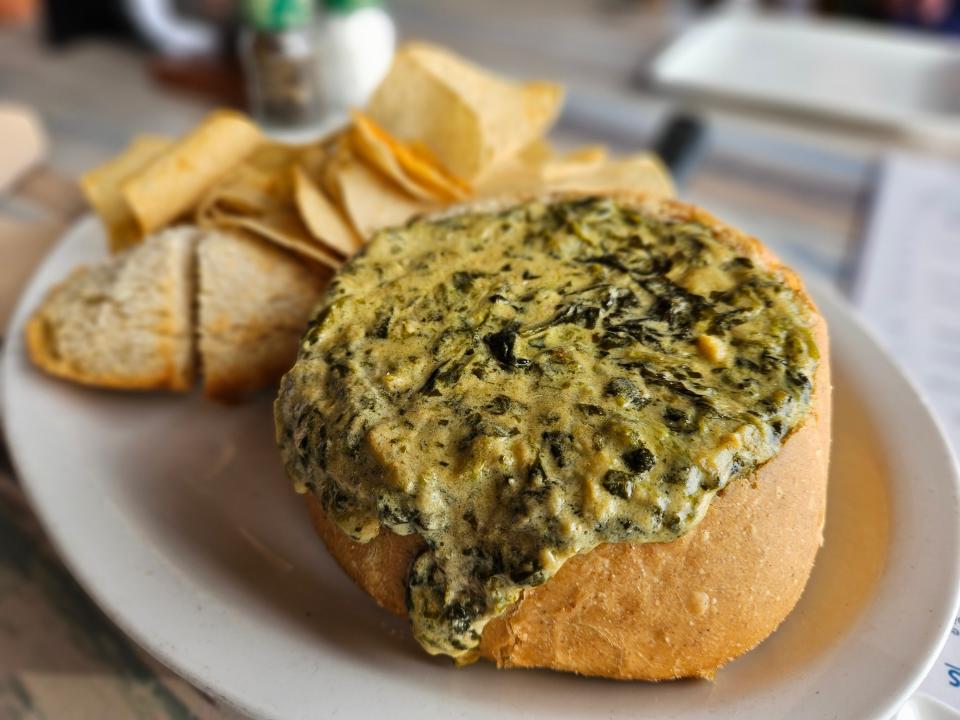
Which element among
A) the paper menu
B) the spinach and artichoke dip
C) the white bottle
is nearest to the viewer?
the spinach and artichoke dip

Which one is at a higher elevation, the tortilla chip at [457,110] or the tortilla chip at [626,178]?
the tortilla chip at [457,110]

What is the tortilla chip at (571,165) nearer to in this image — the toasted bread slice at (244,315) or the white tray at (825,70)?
the toasted bread slice at (244,315)

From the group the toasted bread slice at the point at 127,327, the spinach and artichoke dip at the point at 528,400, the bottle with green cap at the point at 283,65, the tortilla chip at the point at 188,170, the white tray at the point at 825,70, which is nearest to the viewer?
the spinach and artichoke dip at the point at 528,400

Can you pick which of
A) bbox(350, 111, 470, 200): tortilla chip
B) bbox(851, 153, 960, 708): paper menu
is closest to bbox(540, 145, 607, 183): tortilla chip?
bbox(350, 111, 470, 200): tortilla chip

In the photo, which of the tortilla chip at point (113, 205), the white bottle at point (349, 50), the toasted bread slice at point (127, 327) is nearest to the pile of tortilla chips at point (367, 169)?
the tortilla chip at point (113, 205)

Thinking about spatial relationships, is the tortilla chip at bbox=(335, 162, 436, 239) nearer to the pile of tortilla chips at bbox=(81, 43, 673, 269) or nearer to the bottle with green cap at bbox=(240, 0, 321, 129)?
the pile of tortilla chips at bbox=(81, 43, 673, 269)

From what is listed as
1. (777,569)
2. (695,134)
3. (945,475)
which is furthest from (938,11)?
(777,569)

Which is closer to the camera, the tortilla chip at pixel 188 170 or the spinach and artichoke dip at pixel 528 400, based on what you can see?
the spinach and artichoke dip at pixel 528 400
